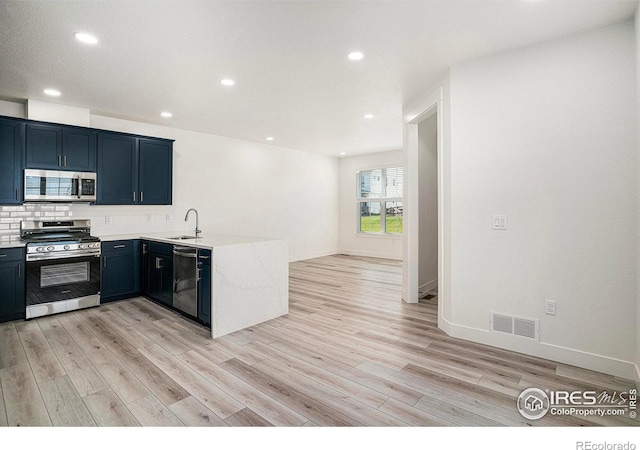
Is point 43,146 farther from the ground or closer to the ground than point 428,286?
farther from the ground

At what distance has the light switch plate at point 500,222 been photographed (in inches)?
117

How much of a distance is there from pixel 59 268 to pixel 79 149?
157 centimetres

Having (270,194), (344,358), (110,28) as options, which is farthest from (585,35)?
(270,194)

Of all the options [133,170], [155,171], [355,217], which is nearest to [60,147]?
[133,170]

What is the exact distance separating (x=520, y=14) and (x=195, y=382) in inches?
141

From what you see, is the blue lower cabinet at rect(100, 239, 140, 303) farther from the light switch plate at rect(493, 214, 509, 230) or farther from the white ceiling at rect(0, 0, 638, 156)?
the light switch plate at rect(493, 214, 509, 230)

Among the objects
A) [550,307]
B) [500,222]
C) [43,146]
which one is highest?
[43,146]

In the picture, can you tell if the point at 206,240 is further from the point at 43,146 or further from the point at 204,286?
the point at 43,146

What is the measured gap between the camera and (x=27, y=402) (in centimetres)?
216

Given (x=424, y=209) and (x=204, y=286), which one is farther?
(x=424, y=209)

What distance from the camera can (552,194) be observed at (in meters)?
2.75

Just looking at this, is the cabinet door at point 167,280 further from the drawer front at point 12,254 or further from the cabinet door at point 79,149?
the cabinet door at point 79,149

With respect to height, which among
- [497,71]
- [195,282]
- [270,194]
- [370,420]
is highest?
[497,71]

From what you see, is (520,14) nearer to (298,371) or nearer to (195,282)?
(298,371)
